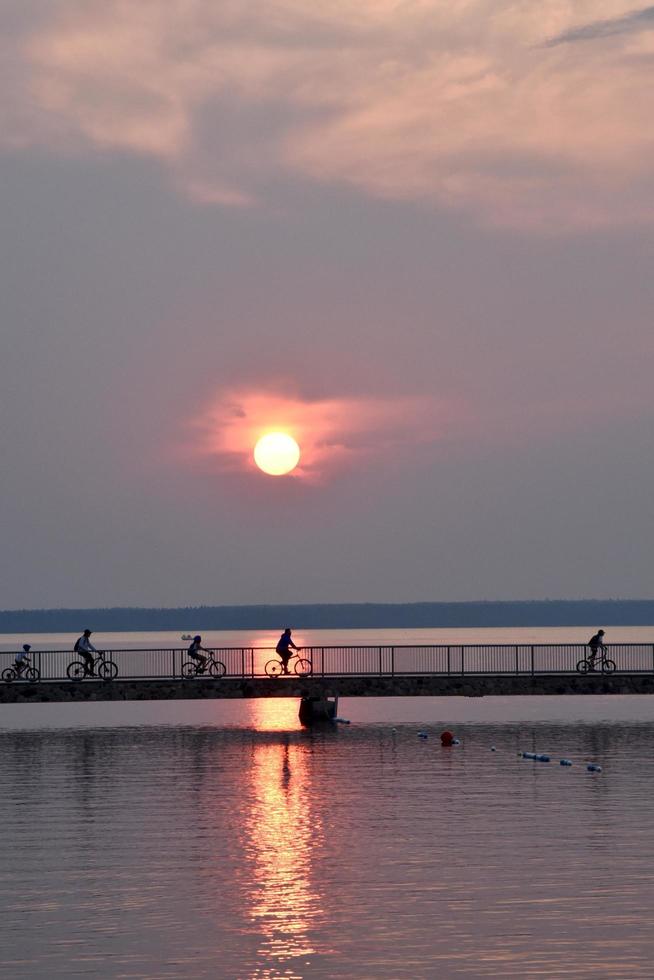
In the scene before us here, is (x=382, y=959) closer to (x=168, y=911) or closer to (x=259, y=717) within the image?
(x=168, y=911)

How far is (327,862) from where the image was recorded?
97.4 ft

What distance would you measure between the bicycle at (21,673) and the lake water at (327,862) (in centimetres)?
646

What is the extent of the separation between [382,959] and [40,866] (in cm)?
1068

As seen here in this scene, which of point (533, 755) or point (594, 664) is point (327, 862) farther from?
point (594, 664)

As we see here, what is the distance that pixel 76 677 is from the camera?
65688 millimetres

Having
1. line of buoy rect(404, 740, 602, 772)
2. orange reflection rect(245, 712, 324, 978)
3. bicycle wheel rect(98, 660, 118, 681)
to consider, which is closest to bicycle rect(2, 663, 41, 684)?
bicycle wheel rect(98, 660, 118, 681)

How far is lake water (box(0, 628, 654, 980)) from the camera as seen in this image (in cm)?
2150

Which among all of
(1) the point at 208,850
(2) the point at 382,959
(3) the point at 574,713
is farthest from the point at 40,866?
(3) the point at 574,713

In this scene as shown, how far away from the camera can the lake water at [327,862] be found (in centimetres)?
2150

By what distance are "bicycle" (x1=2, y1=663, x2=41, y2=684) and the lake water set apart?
646cm

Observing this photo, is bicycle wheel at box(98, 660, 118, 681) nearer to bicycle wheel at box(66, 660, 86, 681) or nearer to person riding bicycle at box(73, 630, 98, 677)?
person riding bicycle at box(73, 630, 98, 677)

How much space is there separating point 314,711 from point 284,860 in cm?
3987

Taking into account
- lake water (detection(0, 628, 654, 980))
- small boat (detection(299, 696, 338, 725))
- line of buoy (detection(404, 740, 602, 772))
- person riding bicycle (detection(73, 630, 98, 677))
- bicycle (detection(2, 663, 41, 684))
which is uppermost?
person riding bicycle (detection(73, 630, 98, 677))

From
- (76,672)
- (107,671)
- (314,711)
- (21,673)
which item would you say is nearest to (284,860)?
(107,671)
